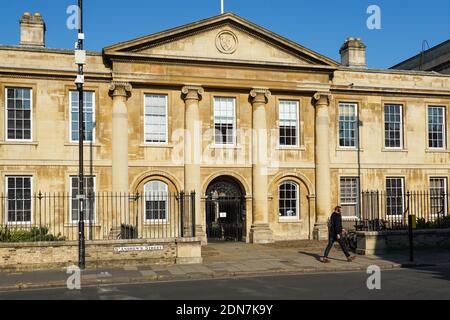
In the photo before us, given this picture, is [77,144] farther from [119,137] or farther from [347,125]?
[347,125]

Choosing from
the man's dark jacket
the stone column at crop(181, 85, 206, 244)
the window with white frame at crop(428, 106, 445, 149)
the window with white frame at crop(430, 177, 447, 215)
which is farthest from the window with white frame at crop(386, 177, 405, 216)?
the man's dark jacket

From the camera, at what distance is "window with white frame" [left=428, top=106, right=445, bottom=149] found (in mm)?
29688

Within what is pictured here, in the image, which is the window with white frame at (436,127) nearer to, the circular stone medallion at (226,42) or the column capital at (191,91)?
the circular stone medallion at (226,42)

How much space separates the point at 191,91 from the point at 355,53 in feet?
34.4

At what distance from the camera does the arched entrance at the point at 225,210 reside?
2691 centimetres

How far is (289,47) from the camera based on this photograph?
1055 inches

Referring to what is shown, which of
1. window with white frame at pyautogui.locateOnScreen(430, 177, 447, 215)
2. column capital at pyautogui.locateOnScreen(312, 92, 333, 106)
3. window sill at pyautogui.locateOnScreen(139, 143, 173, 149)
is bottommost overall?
window with white frame at pyautogui.locateOnScreen(430, 177, 447, 215)

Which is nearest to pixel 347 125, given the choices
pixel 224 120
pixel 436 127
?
pixel 436 127

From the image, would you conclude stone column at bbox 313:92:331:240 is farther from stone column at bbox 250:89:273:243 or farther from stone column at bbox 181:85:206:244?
stone column at bbox 181:85:206:244

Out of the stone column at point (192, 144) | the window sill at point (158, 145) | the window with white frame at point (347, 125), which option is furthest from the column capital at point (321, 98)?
the window sill at point (158, 145)

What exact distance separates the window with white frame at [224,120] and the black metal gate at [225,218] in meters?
2.93

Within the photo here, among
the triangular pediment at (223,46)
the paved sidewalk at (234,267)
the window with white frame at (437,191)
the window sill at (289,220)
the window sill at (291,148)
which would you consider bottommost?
the paved sidewalk at (234,267)

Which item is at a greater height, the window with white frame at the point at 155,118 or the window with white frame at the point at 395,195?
the window with white frame at the point at 155,118

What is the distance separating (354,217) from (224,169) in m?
7.31
